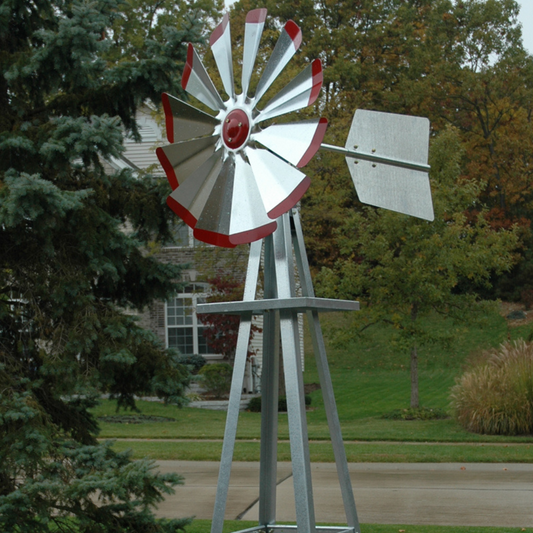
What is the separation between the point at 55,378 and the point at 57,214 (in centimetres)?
122

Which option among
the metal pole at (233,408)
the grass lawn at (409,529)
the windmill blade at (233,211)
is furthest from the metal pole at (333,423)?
the grass lawn at (409,529)

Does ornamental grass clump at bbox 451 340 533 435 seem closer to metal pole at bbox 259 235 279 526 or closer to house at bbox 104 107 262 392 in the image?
house at bbox 104 107 262 392

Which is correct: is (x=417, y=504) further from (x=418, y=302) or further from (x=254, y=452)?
(x=418, y=302)

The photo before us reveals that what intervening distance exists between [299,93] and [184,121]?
3.21ft

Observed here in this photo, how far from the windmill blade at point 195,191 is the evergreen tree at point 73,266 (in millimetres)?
821

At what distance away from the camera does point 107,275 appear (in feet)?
18.3

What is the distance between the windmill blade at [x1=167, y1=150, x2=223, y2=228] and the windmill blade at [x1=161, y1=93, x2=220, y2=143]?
252 mm

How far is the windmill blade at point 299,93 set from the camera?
3.86 m

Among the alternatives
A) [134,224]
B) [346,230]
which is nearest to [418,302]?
[346,230]

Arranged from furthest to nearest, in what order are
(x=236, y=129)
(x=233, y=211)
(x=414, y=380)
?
(x=414, y=380) < (x=236, y=129) < (x=233, y=211)

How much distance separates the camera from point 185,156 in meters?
4.60

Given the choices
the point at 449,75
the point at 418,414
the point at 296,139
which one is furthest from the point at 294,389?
the point at 449,75

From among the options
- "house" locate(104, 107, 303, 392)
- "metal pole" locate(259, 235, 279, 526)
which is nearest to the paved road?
"metal pole" locate(259, 235, 279, 526)

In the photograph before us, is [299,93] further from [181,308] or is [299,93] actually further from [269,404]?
[181,308]
